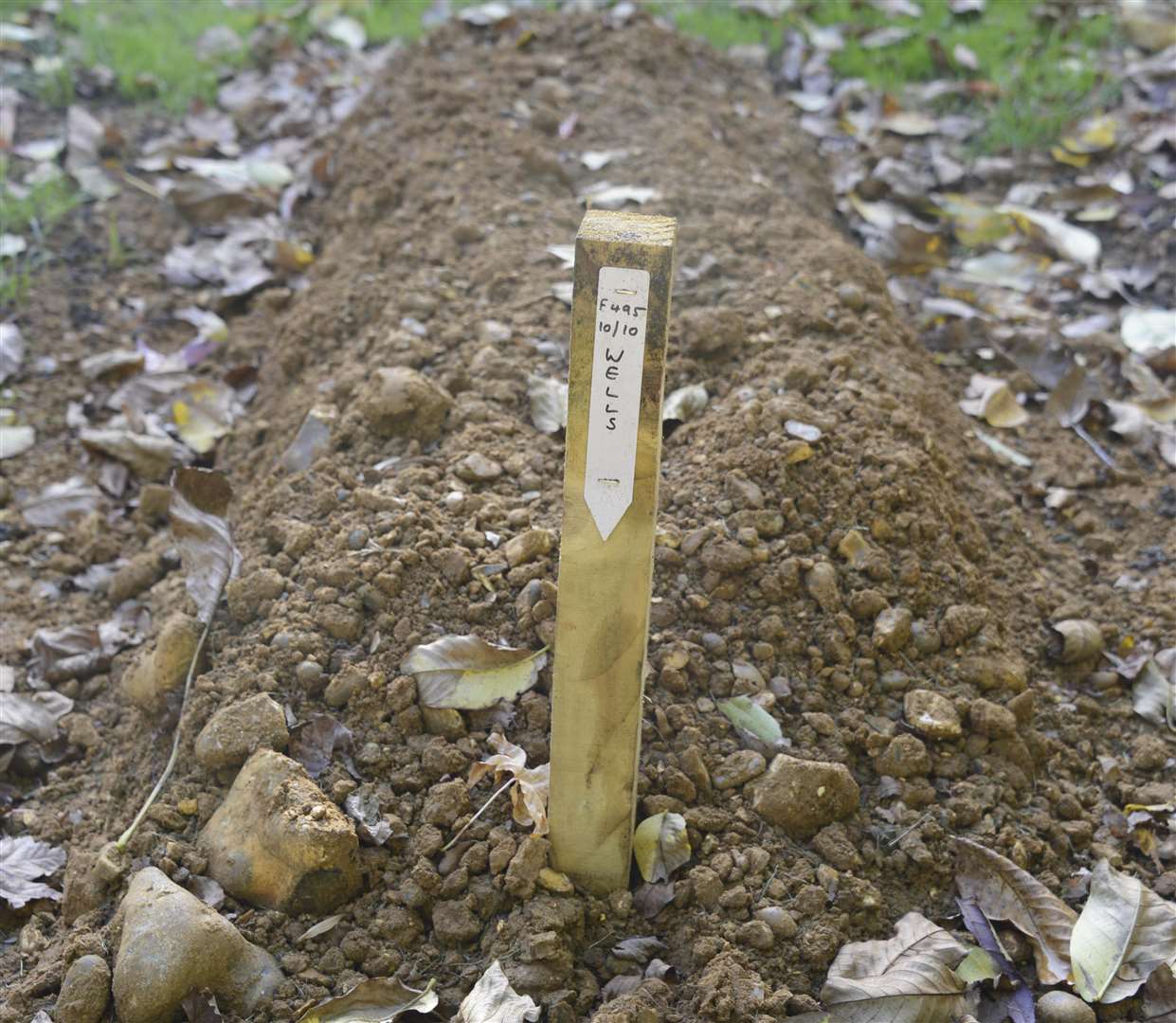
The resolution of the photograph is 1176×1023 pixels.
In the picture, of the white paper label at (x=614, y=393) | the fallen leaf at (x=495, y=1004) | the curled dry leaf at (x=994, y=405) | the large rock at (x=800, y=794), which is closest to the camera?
the white paper label at (x=614, y=393)

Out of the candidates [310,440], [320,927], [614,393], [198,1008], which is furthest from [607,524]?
[310,440]

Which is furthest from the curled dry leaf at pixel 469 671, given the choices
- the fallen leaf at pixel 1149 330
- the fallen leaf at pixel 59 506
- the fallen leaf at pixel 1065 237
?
the fallen leaf at pixel 1065 237

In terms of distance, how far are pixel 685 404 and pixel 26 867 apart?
5.13 feet

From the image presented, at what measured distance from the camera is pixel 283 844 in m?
1.93

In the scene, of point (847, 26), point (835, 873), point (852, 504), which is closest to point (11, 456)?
point (852, 504)

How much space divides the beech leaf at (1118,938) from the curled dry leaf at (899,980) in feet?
0.67

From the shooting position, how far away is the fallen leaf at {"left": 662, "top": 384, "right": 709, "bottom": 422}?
108 inches

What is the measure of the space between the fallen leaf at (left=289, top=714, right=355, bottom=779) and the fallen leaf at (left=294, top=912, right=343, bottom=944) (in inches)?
9.3

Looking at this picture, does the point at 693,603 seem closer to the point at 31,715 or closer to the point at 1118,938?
the point at 1118,938

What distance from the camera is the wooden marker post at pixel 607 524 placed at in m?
1.55

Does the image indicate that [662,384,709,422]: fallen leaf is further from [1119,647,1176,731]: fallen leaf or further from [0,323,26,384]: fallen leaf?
[0,323,26,384]: fallen leaf

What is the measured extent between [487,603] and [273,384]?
4.86 feet

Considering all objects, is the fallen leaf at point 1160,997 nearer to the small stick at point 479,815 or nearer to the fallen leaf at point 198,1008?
the small stick at point 479,815

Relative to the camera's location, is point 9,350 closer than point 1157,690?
No
